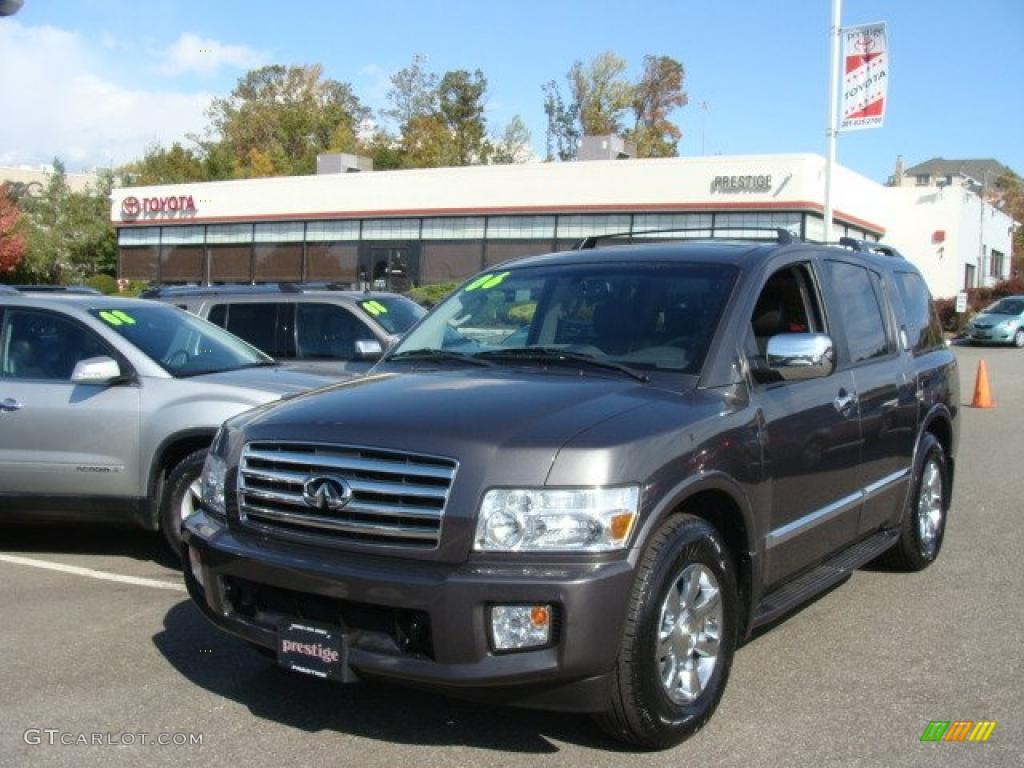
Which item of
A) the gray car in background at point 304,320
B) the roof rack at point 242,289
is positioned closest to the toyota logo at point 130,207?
the roof rack at point 242,289

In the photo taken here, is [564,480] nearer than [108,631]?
Yes

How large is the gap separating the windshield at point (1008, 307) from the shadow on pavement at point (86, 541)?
30.4m

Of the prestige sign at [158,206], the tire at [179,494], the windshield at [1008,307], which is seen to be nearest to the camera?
the tire at [179,494]

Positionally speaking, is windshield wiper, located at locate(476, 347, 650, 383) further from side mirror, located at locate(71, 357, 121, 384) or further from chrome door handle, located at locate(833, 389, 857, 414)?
side mirror, located at locate(71, 357, 121, 384)

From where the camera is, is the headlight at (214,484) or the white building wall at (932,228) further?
the white building wall at (932,228)

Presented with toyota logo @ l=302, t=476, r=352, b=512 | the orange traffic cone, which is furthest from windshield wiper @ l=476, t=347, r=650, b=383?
the orange traffic cone

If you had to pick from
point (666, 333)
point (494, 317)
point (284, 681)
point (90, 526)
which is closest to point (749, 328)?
point (666, 333)

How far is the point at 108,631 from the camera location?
5.60 meters

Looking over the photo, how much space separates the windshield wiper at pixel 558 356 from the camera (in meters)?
4.59

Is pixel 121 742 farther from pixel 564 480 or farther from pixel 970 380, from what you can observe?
pixel 970 380

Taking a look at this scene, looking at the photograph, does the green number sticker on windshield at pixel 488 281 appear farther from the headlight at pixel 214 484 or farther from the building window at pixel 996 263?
the building window at pixel 996 263

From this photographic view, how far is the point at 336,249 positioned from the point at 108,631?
33203mm

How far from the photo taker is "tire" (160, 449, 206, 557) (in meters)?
6.63

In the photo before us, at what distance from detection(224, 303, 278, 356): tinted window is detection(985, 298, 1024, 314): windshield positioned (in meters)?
28.0
